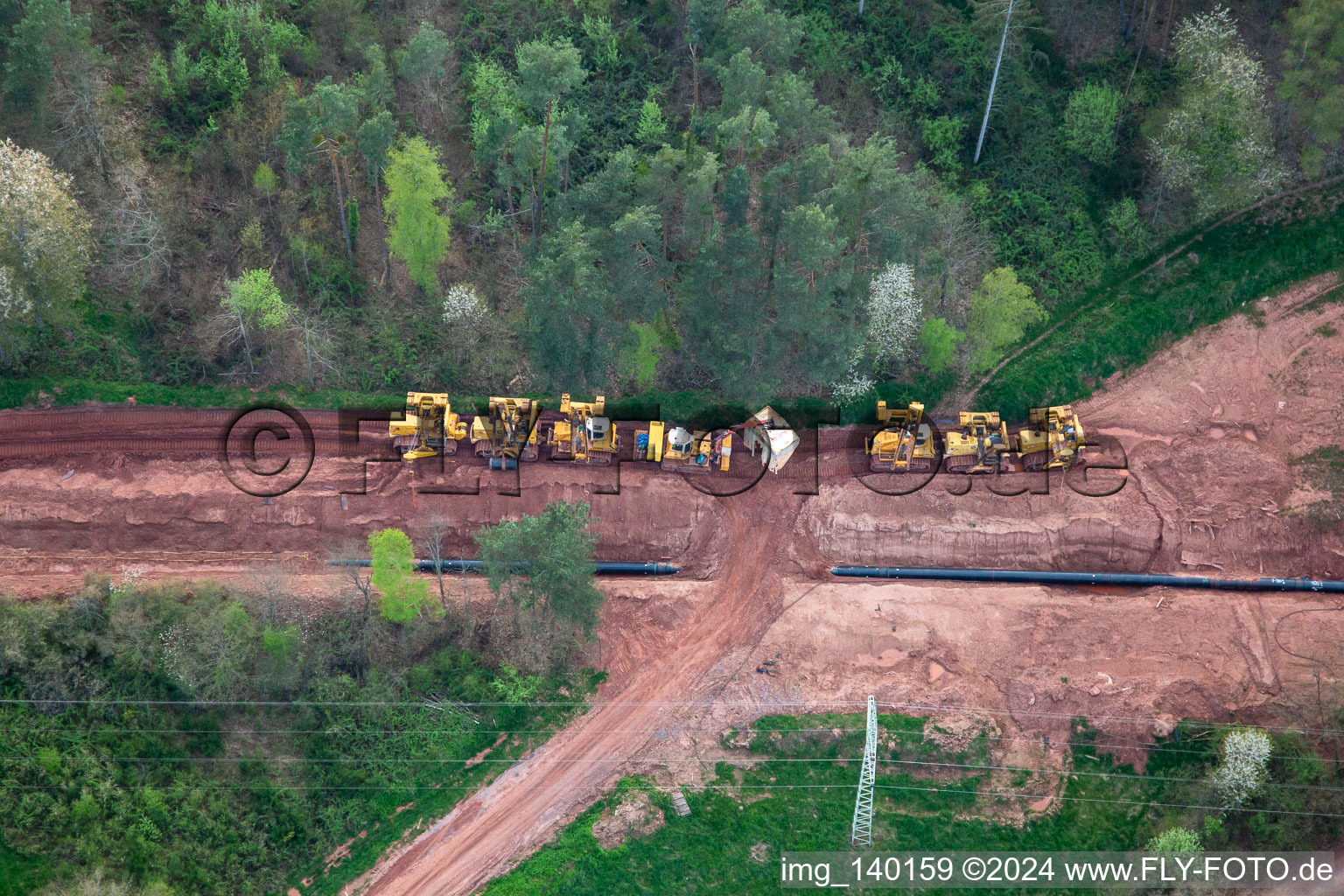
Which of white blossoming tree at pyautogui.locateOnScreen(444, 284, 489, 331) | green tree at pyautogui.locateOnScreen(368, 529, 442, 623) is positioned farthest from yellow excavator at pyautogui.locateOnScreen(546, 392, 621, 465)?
green tree at pyautogui.locateOnScreen(368, 529, 442, 623)

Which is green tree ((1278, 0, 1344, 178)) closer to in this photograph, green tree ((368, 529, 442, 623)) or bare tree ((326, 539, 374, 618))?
green tree ((368, 529, 442, 623))

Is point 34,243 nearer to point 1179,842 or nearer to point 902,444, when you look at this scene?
point 902,444

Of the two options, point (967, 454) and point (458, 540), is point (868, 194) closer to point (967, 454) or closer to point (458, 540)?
point (967, 454)

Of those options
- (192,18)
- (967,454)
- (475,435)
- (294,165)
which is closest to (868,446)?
(967,454)

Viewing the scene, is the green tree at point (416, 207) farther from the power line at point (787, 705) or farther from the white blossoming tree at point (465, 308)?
the power line at point (787, 705)

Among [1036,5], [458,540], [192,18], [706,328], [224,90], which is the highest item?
[1036,5]

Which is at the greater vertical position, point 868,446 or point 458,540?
point 868,446

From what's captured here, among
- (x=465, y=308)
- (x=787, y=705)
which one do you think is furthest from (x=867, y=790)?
(x=465, y=308)
